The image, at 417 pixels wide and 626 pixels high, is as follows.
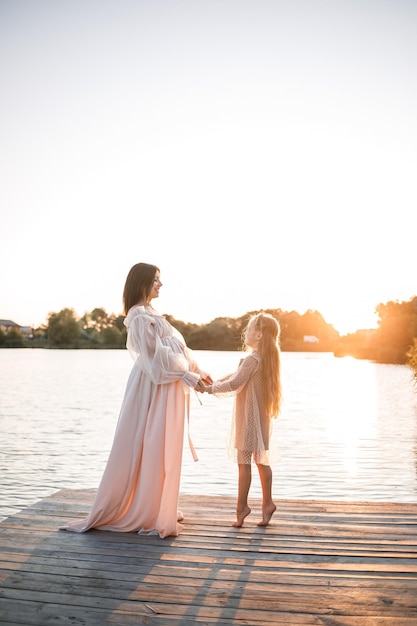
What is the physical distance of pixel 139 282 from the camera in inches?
193

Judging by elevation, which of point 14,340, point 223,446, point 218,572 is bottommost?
point 223,446

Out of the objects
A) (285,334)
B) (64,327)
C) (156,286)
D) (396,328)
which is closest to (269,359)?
(156,286)

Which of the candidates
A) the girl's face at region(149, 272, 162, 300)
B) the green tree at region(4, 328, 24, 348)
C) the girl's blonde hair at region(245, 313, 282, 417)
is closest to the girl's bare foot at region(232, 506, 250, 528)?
the girl's blonde hair at region(245, 313, 282, 417)

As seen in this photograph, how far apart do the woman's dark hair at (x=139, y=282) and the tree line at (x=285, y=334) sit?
5024 cm

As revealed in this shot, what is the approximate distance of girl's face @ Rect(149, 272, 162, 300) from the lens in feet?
16.2

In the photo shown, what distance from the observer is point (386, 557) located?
406 centimetres

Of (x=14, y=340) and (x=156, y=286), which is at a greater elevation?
(x=14, y=340)

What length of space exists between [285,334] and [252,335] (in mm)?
85800

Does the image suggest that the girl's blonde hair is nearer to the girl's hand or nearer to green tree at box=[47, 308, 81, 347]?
the girl's hand

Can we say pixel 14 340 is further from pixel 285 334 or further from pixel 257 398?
pixel 257 398

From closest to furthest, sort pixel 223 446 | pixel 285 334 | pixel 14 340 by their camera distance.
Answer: pixel 223 446 < pixel 285 334 < pixel 14 340

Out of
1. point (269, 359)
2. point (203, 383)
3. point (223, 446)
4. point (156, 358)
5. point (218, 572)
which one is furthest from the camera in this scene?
point (223, 446)

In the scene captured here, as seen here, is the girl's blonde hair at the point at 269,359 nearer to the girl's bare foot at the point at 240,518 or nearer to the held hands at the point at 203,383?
the held hands at the point at 203,383

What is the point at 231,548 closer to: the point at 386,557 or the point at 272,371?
the point at 386,557
